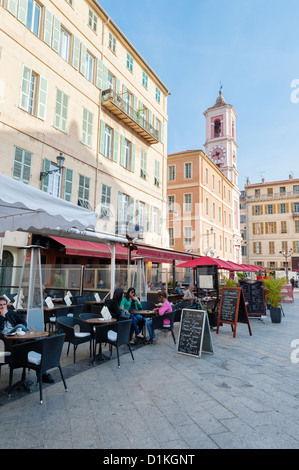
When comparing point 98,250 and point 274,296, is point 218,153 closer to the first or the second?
point 98,250

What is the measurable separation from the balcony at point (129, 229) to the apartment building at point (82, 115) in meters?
0.07

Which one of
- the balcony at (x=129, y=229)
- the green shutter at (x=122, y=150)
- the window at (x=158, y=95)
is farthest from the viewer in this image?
the window at (x=158, y=95)

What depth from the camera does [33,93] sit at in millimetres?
12859

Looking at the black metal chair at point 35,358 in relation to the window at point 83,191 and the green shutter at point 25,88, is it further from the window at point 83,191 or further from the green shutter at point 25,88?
the window at point 83,191

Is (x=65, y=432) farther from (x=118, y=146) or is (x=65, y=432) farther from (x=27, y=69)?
(x=118, y=146)

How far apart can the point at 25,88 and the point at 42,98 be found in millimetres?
816

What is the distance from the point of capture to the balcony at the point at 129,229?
56.4 feet

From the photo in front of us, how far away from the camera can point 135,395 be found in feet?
13.4

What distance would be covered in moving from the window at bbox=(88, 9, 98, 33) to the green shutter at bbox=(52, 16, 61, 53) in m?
2.87

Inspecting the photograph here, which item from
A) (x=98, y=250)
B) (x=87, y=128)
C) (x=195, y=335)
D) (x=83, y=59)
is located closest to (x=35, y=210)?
(x=195, y=335)

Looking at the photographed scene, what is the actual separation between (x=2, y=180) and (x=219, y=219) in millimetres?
33758

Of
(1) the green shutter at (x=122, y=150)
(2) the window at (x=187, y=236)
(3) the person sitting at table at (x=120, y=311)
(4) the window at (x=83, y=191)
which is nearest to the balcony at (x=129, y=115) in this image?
(1) the green shutter at (x=122, y=150)

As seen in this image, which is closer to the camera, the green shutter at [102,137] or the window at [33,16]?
the window at [33,16]

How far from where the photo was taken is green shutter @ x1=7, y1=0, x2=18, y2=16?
11.8m
